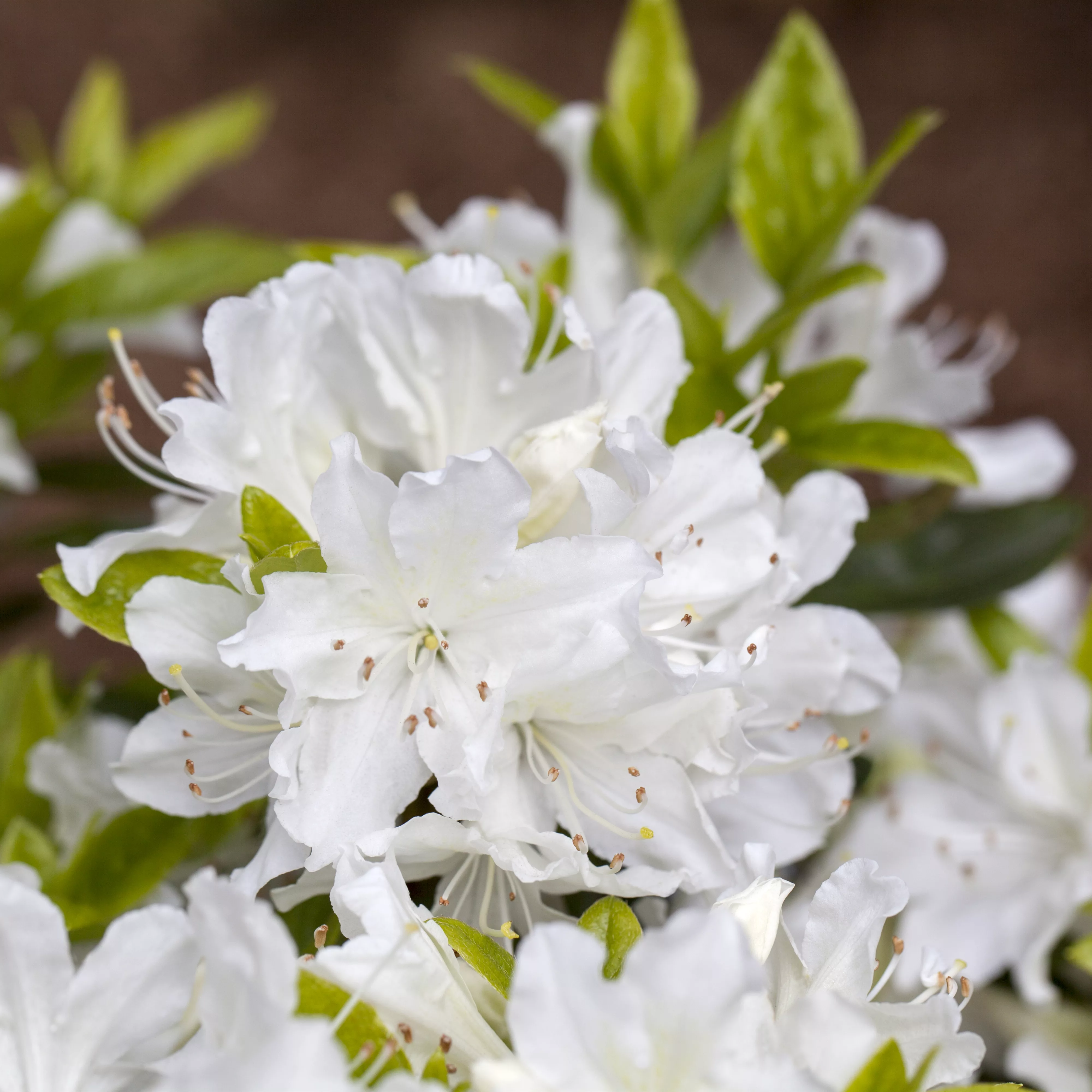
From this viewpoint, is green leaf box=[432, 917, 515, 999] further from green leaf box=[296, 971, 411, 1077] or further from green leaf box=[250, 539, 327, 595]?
green leaf box=[250, 539, 327, 595]

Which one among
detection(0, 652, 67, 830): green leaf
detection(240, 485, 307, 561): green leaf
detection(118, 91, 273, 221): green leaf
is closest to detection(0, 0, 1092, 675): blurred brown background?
detection(118, 91, 273, 221): green leaf

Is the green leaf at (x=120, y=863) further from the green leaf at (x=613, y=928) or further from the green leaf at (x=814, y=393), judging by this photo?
the green leaf at (x=814, y=393)

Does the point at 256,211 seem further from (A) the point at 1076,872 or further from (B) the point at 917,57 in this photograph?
(A) the point at 1076,872

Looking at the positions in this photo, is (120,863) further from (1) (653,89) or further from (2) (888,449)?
(1) (653,89)

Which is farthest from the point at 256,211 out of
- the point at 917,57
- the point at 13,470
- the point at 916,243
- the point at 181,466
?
the point at 181,466

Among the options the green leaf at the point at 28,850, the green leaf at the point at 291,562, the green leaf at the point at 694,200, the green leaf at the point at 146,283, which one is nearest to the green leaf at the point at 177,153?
the green leaf at the point at 146,283

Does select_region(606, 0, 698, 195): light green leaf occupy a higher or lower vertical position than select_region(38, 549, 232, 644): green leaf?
higher
